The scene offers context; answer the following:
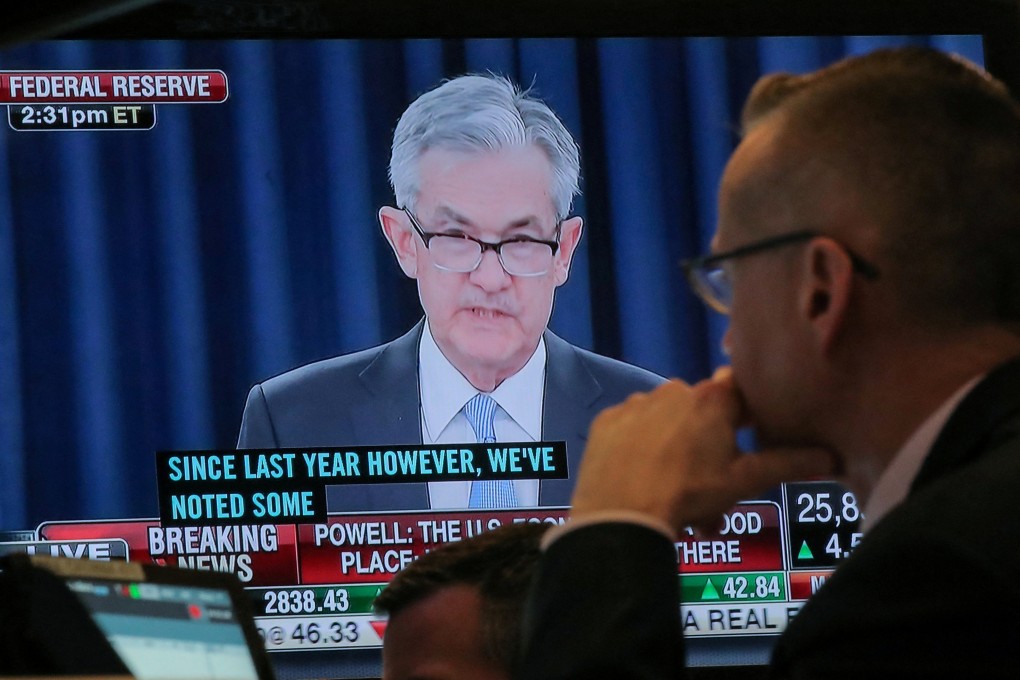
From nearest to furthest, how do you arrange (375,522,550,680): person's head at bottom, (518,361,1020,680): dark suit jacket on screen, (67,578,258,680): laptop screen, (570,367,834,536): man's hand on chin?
(518,361,1020,680): dark suit jacket on screen, (67,578,258,680): laptop screen, (570,367,834,536): man's hand on chin, (375,522,550,680): person's head at bottom

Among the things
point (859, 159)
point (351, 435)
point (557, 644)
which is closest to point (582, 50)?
point (351, 435)

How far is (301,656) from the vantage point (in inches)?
93.1

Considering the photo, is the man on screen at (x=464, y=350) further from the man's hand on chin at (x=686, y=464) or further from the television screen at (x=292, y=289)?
the man's hand on chin at (x=686, y=464)

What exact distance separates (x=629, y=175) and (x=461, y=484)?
0.60 meters

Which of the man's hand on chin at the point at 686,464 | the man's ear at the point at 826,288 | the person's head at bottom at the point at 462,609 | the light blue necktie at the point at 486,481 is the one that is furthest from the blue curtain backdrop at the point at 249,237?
the man's ear at the point at 826,288

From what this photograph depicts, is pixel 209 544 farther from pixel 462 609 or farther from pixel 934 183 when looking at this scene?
pixel 934 183

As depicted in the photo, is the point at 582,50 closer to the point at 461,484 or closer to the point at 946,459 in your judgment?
the point at 461,484

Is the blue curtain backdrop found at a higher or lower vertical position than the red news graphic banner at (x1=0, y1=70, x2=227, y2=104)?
lower

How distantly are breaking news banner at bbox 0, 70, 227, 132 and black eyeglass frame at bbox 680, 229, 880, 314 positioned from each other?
1.35 metres

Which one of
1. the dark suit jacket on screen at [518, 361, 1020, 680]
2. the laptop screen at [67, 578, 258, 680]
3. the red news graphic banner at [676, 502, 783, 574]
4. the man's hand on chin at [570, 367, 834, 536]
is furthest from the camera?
the red news graphic banner at [676, 502, 783, 574]

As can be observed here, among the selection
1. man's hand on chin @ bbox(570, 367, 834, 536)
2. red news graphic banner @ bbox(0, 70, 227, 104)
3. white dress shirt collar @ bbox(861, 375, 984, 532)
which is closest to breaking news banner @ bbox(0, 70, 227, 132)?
red news graphic banner @ bbox(0, 70, 227, 104)

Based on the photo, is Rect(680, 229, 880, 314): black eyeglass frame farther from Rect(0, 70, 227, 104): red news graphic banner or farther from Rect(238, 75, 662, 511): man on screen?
Rect(0, 70, 227, 104): red news graphic banner

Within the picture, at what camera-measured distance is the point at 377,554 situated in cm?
241

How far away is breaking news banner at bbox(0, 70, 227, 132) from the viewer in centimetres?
248
